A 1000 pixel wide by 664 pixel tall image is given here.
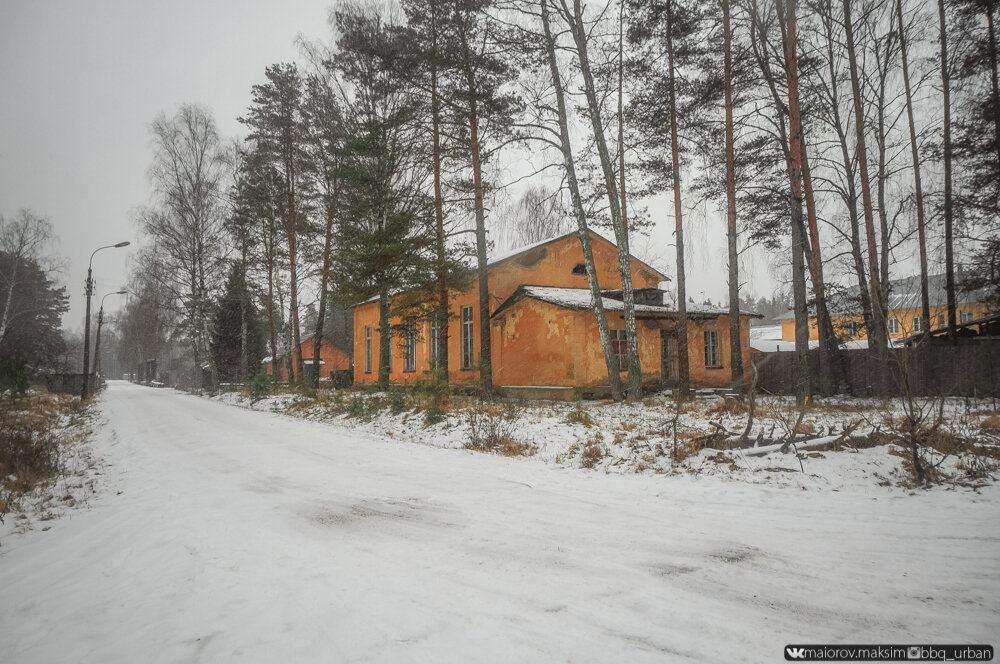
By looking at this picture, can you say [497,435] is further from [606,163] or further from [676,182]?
[676,182]

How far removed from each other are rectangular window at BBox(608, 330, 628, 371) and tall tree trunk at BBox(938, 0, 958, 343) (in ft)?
33.6

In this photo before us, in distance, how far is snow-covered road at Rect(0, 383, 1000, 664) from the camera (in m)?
2.38

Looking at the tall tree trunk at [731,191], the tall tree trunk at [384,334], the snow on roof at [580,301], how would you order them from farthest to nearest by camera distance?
the tall tree trunk at [384,334]
the snow on roof at [580,301]
the tall tree trunk at [731,191]

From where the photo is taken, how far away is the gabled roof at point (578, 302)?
55.6 ft

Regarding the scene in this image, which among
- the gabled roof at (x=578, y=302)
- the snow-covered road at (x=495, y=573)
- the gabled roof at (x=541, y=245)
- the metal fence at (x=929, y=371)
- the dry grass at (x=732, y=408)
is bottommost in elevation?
the snow-covered road at (x=495, y=573)

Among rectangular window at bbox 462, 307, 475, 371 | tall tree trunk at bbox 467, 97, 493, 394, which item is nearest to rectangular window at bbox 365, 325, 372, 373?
rectangular window at bbox 462, 307, 475, 371

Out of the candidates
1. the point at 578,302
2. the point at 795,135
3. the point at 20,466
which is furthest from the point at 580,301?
the point at 20,466

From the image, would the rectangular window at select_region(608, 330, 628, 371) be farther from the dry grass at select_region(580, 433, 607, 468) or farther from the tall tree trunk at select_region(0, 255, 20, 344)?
the tall tree trunk at select_region(0, 255, 20, 344)

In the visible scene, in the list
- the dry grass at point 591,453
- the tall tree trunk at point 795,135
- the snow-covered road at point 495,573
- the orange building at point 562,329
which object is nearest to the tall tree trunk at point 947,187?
the tall tree trunk at point 795,135

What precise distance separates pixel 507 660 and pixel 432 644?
38 cm

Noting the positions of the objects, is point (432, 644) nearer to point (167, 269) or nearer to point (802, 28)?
point (802, 28)

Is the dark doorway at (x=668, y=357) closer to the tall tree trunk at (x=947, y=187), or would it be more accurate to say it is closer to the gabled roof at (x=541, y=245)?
the gabled roof at (x=541, y=245)

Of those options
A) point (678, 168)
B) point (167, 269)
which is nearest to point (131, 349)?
point (167, 269)

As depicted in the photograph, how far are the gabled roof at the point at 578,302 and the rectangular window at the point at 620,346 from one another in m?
0.97
